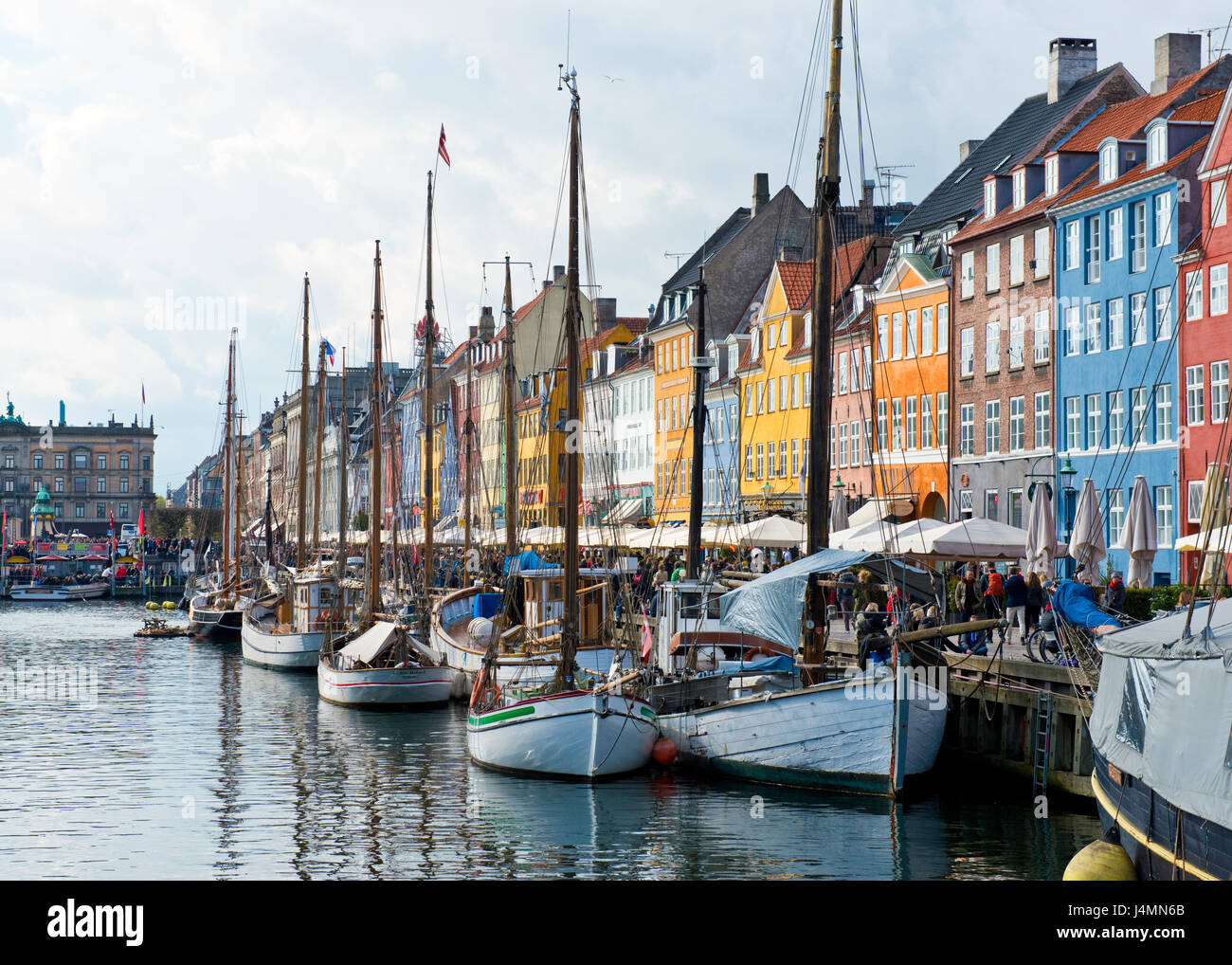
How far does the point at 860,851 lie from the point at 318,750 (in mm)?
16010

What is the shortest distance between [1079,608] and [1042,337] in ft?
122

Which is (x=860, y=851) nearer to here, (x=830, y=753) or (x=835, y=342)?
(x=830, y=753)

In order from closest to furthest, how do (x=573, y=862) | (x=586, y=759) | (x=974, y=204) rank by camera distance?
(x=573, y=862) → (x=586, y=759) → (x=974, y=204)

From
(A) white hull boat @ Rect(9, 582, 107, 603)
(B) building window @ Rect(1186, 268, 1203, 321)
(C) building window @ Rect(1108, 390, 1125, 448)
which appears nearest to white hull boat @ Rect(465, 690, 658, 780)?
(B) building window @ Rect(1186, 268, 1203, 321)

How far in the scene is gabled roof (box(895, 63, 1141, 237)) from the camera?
63906 mm

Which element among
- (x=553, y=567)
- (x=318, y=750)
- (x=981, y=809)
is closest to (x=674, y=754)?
(x=981, y=809)

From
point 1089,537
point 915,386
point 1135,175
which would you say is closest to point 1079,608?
point 1089,537

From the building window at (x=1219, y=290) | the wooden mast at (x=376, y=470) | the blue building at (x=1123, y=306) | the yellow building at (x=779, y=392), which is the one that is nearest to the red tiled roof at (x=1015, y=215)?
the blue building at (x=1123, y=306)

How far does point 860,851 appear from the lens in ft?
73.9

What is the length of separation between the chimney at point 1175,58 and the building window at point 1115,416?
42.0 feet

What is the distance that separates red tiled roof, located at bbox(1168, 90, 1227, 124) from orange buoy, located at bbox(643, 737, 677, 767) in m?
33.1

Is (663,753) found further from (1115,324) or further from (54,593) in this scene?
(54,593)

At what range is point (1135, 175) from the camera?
53.4 metres

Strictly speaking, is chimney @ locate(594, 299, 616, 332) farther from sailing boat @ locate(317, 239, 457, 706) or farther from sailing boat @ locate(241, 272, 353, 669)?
sailing boat @ locate(317, 239, 457, 706)
